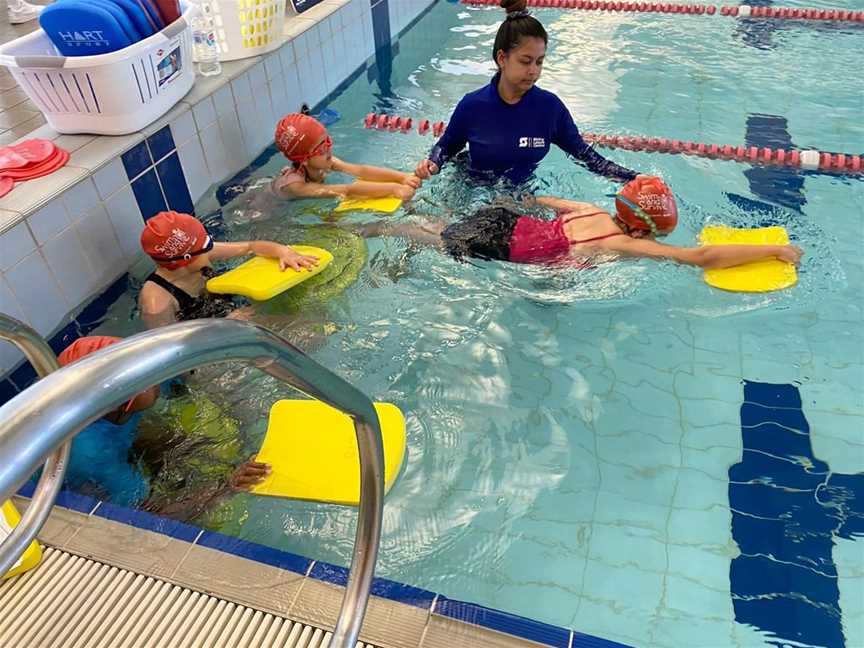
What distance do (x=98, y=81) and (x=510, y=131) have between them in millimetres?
2170

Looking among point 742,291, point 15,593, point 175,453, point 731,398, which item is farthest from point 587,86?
point 15,593

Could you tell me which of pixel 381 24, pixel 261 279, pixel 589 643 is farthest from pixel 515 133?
pixel 381 24

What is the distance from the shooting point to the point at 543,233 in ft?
11.4

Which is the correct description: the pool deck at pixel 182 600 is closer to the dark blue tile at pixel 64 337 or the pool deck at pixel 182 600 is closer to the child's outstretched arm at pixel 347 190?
the dark blue tile at pixel 64 337

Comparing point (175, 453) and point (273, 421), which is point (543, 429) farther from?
point (175, 453)

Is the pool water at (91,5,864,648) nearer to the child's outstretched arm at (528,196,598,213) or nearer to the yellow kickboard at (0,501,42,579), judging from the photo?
the child's outstretched arm at (528,196,598,213)

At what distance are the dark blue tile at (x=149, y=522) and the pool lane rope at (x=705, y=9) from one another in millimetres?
7504

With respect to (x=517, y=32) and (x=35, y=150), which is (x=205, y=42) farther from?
(x=517, y=32)

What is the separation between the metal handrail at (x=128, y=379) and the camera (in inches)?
28.3

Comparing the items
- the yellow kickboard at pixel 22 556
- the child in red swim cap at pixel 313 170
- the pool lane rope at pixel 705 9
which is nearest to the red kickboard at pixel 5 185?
the child in red swim cap at pixel 313 170

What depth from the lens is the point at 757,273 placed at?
345 cm

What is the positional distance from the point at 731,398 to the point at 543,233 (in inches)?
47.5

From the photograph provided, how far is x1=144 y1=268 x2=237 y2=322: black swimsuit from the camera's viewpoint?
3.12 metres

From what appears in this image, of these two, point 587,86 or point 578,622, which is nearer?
point 578,622
